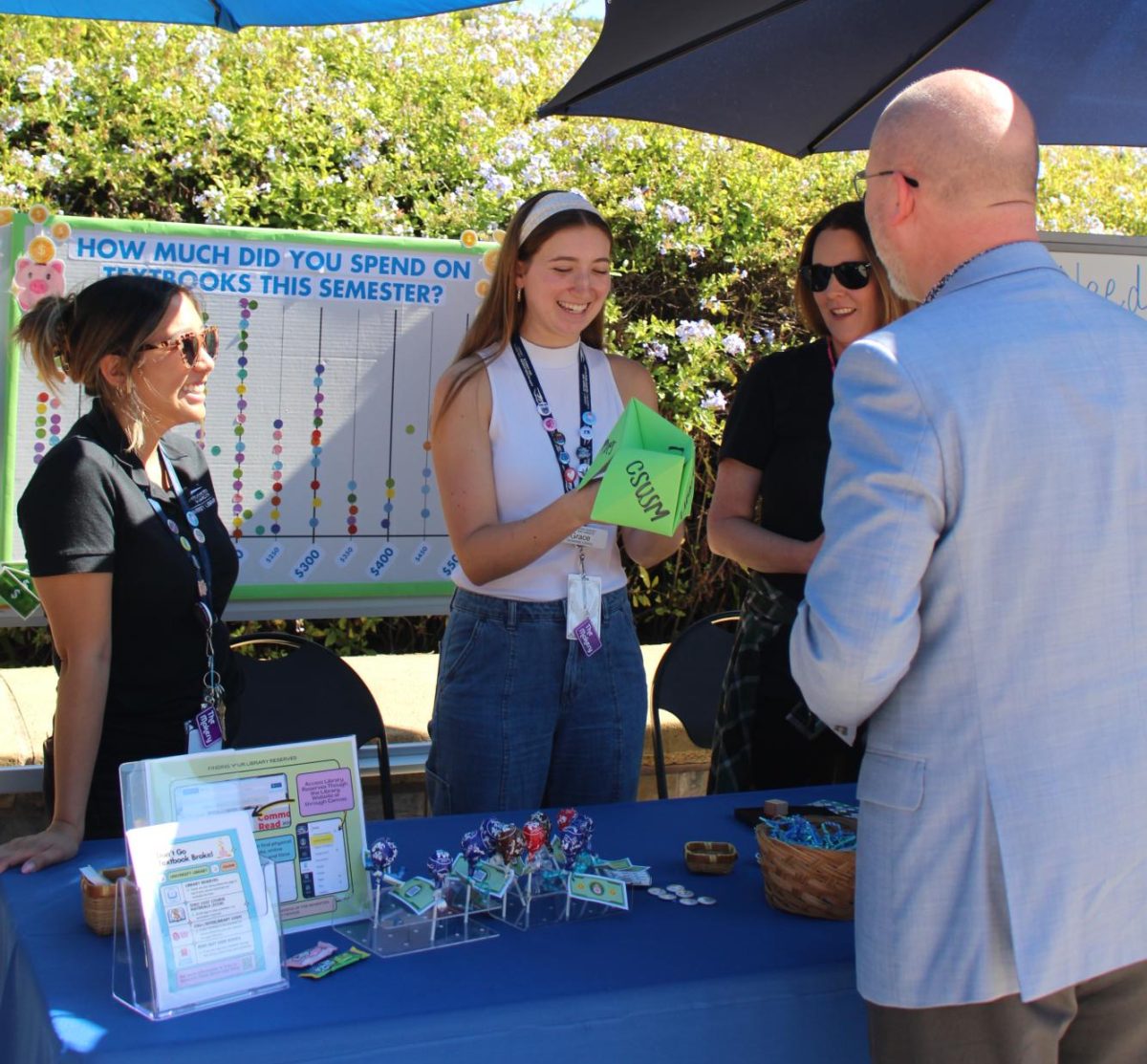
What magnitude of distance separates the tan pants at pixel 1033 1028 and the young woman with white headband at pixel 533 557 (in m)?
1.19

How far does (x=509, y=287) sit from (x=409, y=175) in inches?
76.1

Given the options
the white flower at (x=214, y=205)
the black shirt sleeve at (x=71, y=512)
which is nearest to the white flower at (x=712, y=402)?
the white flower at (x=214, y=205)

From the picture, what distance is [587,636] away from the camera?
106 inches

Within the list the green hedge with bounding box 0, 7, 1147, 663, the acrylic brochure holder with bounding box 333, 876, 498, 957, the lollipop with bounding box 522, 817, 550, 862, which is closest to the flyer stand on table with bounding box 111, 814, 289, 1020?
the acrylic brochure holder with bounding box 333, 876, 498, 957

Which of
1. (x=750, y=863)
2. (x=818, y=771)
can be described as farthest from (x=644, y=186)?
(x=750, y=863)

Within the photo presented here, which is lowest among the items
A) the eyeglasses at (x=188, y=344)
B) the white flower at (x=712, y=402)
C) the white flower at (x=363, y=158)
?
the white flower at (x=712, y=402)

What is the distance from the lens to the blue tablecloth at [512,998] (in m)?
1.60

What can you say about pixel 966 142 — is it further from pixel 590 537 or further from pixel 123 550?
pixel 123 550

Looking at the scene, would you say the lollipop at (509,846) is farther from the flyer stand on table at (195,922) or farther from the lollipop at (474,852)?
the flyer stand on table at (195,922)

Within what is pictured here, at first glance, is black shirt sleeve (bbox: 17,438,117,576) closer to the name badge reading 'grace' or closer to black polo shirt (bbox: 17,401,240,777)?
black polo shirt (bbox: 17,401,240,777)

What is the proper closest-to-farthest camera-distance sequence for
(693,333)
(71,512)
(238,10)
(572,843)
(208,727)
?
(572,843) → (71,512) → (208,727) → (238,10) → (693,333)

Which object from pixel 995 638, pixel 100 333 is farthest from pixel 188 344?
pixel 995 638

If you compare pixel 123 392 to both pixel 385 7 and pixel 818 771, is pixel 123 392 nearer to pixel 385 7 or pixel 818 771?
pixel 385 7

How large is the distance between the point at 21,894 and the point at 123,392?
967mm
